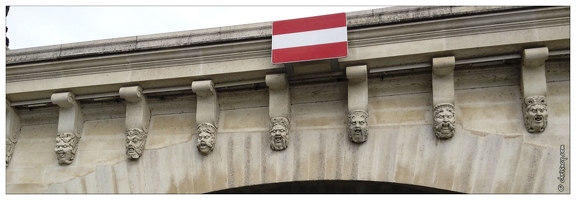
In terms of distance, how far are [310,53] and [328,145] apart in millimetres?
885

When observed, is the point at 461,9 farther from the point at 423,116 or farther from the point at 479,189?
the point at 479,189

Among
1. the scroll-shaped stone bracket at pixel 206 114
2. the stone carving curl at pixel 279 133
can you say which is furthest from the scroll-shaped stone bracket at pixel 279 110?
the scroll-shaped stone bracket at pixel 206 114

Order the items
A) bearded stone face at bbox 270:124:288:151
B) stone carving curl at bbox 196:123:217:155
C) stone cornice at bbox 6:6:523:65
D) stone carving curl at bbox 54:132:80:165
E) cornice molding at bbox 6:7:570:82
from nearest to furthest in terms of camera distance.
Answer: cornice molding at bbox 6:7:570:82 < stone cornice at bbox 6:6:523:65 < bearded stone face at bbox 270:124:288:151 < stone carving curl at bbox 196:123:217:155 < stone carving curl at bbox 54:132:80:165

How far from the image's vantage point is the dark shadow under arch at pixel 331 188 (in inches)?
220

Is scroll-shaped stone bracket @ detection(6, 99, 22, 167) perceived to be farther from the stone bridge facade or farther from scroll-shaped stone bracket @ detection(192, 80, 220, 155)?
scroll-shaped stone bracket @ detection(192, 80, 220, 155)

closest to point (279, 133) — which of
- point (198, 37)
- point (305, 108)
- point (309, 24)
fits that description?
point (305, 108)

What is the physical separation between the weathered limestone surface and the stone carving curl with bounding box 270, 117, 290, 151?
0.09 meters

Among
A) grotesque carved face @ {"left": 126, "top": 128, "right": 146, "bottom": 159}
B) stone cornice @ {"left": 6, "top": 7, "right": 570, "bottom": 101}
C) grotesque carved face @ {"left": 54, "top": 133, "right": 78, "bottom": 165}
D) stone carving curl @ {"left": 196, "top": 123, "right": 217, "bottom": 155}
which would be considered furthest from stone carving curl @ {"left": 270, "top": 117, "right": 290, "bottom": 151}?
grotesque carved face @ {"left": 54, "top": 133, "right": 78, "bottom": 165}

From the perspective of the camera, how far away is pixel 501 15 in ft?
17.1

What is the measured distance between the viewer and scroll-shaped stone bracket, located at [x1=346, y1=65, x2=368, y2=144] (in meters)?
5.45

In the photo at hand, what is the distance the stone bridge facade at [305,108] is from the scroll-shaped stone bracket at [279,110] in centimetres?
2

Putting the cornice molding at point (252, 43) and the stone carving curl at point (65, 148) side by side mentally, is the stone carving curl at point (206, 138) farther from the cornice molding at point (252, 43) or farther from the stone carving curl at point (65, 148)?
the stone carving curl at point (65, 148)

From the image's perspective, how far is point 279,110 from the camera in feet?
18.8

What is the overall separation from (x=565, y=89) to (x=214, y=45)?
3.26m
